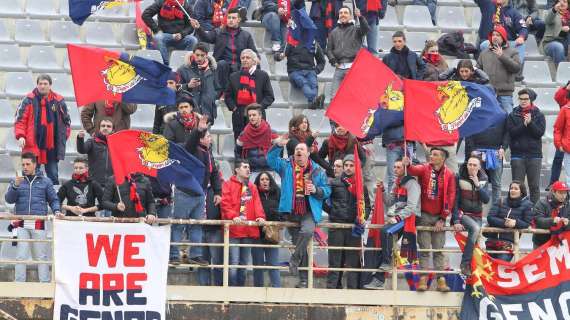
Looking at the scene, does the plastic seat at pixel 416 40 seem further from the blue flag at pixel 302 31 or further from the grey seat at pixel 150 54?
the grey seat at pixel 150 54

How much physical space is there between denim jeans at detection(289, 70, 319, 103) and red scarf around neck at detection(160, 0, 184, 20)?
1675mm

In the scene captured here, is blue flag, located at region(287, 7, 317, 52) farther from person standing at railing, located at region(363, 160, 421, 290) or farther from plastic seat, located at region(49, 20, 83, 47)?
person standing at railing, located at region(363, 160, 421, 290)

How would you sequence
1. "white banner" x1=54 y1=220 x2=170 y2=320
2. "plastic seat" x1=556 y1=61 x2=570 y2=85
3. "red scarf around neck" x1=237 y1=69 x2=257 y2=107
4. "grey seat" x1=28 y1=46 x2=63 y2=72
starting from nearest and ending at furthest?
"white banner" x1=54 y1=220 x2=170 y2=320
"red scarf around neck" x1=237 y1=69 x2=257 y2=107
"grey seat" x1=28 y1=46 x2=63 y2=72
"plastic seat" x1=556 y1=61 x2=570 y2=85

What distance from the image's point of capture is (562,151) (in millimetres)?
24500

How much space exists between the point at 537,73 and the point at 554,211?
16.7ft

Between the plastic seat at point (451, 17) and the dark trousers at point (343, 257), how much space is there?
22.0 feet

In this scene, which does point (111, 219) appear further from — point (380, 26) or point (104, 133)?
point (380, 26)

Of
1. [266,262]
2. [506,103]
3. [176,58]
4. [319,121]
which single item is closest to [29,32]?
[176,58]

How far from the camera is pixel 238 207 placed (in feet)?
73.5

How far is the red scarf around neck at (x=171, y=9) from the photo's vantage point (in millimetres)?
25984

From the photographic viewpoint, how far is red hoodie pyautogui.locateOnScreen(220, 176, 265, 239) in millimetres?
22328

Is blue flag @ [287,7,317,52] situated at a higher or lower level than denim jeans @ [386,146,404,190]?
higher

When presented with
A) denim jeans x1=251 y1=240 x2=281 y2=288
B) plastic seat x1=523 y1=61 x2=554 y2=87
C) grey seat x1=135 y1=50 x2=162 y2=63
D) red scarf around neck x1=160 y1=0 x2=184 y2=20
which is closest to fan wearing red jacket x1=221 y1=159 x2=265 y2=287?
denim jeans x1=251 y1=240 x2=281 y2=288

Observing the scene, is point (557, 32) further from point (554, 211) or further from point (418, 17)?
point (554, 211)
